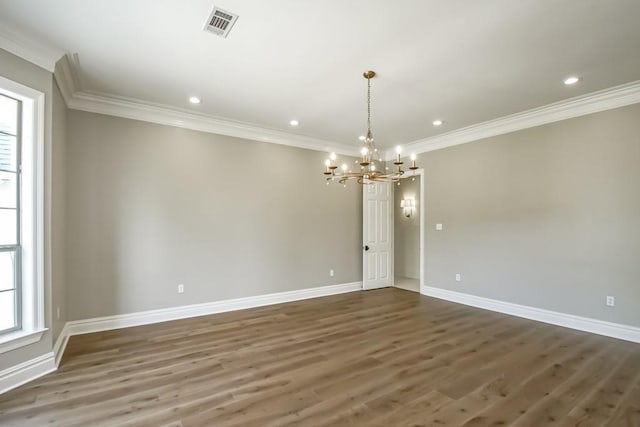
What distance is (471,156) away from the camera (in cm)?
524

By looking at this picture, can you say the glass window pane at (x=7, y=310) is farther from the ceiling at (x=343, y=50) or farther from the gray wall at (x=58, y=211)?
the ceiling at (x=343, y=50)

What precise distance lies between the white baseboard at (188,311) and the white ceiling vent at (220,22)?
3.65m

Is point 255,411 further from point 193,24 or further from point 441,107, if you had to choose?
point 441,107

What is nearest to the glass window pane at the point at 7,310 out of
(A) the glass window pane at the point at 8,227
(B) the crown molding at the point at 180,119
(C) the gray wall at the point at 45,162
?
(C) the gray wall at the point at 45,162

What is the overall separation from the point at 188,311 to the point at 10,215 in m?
2.43

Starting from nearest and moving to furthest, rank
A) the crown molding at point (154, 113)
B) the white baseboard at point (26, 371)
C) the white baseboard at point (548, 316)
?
the white baseboard at point (26, 371)
the crown molding at point (154, 113)
the white baseboard at point (548, 316)

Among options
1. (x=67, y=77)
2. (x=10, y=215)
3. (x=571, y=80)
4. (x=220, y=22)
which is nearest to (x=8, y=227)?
(x=10, y=215)

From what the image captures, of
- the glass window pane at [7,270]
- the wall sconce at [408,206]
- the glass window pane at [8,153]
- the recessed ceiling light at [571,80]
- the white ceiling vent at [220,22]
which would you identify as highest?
the white ceiling vent at [220,22]

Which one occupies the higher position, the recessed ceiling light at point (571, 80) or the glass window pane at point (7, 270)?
the recessed ceiling light at point (571, 80)

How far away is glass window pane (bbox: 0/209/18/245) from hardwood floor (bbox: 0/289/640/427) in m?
1.26

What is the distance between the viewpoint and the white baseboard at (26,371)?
2447 millimetres

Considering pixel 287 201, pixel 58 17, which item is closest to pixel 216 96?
pixel 58 17

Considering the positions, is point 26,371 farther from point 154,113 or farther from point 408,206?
point 408,206

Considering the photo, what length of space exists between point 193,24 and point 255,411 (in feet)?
10.2
